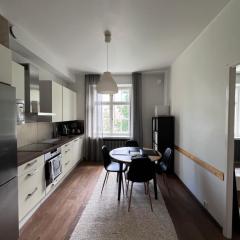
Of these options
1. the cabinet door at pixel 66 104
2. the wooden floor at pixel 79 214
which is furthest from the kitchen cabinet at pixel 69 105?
the wooden floor at pixel 79 214

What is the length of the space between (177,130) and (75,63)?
2889 mm

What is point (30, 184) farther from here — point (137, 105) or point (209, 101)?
point (137, 105)

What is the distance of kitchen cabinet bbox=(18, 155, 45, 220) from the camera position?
86.9 inches

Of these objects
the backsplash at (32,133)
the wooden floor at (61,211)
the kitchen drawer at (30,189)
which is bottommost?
the wooden floor at (61,211)

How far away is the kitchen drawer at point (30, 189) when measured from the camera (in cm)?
221

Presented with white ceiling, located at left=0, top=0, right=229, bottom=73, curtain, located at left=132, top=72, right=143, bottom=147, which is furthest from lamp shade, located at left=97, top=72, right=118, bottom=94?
curtain, located at left=132, top=72, right=143, bottom=147

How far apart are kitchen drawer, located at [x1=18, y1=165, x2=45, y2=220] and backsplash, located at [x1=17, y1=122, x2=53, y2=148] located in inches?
29.3

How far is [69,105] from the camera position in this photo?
4.73 metres

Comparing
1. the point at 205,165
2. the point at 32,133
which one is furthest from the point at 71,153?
the point at 205,165

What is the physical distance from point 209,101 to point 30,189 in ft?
9.11

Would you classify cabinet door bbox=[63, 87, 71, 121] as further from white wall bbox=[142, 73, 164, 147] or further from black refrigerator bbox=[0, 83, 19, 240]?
black refrigerator bbox=[0, 83, 19, 240]

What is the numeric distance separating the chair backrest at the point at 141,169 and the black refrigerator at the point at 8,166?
5.08 feet

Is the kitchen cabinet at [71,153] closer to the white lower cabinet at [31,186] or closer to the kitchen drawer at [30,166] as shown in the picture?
the white lower cabinet at [31,186]

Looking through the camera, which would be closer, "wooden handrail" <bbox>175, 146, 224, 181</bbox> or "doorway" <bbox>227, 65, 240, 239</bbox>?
"doorway" <bbox>227, 65, 240, 239</bbox>
